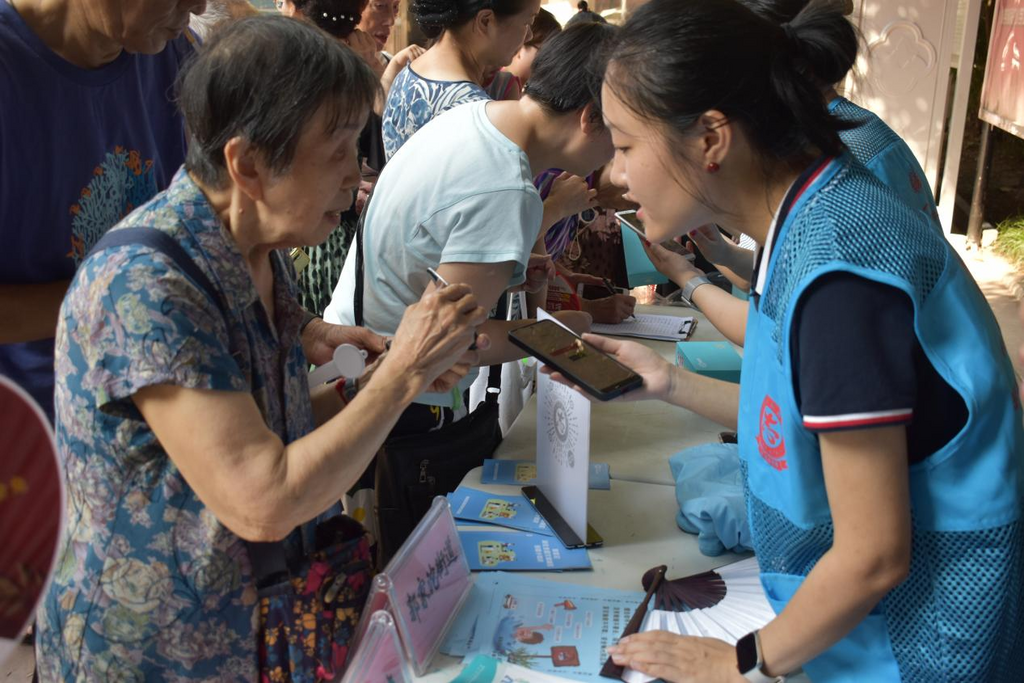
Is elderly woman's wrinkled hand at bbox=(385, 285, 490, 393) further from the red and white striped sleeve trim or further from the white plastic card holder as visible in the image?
the red and white striped sleeve trim

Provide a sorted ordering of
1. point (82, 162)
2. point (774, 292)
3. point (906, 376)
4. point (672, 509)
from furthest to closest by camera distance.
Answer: point (672, 509) < point (82, 162) < point (774, 292) < point (906, 376)

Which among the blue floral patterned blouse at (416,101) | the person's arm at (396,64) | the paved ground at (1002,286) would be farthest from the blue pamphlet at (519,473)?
the paved ground at (1002,286)

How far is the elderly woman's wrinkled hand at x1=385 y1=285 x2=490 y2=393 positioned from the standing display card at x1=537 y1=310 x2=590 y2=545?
1.12 feet

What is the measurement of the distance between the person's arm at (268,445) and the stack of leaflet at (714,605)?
0.57 meters

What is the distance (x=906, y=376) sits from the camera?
0.95m

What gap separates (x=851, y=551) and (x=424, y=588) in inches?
24.9

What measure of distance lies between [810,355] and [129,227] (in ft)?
2.77

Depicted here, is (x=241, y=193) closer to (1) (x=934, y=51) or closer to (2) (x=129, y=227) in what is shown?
(2) (x=129, y=227)

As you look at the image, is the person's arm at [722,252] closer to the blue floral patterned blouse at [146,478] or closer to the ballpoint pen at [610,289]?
the ballpoint pen at [610,289]

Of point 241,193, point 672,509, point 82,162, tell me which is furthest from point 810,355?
point 82,162

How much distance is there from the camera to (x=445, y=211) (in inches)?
68.9

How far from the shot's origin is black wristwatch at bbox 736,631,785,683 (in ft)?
3.84

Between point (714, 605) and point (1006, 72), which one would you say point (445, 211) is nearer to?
point (714, 605)

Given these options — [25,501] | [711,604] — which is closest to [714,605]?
[711,604]
